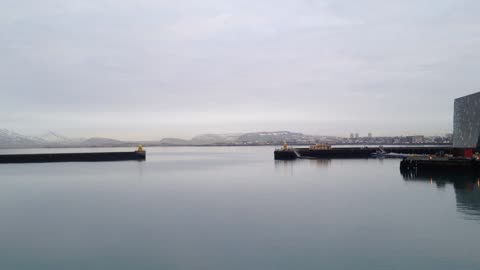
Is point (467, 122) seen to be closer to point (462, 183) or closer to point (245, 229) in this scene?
point (462, 183)

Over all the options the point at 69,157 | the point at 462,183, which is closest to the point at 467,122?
the point at 462,183

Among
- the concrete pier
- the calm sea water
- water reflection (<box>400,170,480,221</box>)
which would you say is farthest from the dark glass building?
the concrete pier

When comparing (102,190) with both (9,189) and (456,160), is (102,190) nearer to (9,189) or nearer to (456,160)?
(9,189)

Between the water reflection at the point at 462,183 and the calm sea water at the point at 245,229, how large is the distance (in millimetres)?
128

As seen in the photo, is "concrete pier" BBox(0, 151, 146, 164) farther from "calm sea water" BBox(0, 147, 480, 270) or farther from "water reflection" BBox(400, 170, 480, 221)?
"water reflection" BBox(400, 170, 480, 221)

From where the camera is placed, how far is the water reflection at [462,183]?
20.7m

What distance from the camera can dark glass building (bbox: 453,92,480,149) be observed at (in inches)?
1886

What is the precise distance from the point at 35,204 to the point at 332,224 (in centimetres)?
1744

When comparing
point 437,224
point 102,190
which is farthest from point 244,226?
point 102,190

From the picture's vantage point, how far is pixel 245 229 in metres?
16.4

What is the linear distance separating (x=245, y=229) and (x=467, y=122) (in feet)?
145

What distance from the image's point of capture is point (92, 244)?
14.4m

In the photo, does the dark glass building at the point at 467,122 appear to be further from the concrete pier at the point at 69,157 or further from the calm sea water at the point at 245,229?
the concrete pier at the point at 69,157

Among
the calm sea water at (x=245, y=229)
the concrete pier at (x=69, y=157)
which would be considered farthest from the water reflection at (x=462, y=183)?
the concrete pier at (x=69, y=157)
